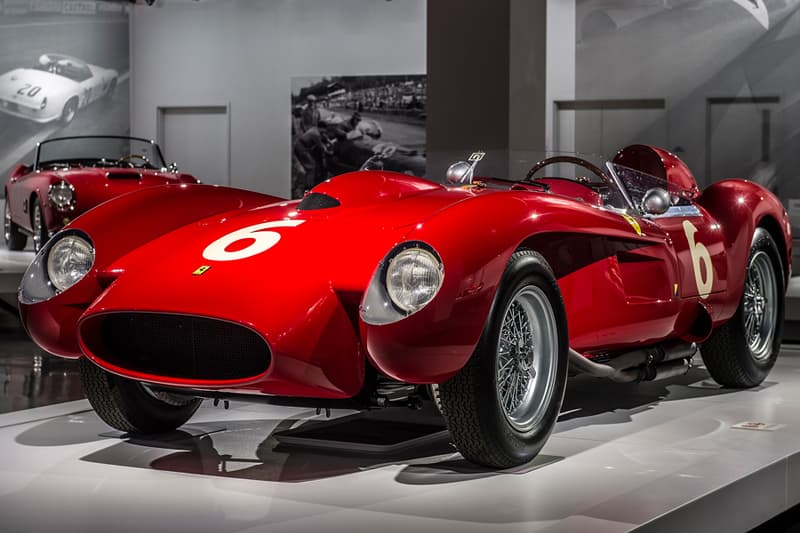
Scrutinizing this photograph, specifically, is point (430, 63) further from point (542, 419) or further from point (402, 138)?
point (402, 138)

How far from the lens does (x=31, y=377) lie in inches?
240

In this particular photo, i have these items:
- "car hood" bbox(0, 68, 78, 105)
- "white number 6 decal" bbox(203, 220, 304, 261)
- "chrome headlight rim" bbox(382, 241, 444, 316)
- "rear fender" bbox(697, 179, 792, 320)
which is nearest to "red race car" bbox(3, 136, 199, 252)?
"car hood" bbox(0, 68, 78, 105)

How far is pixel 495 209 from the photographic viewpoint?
11.3ft

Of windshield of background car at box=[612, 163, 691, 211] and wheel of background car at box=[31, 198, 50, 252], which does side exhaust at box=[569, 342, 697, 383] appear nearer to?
windshield of background car at box=[612, 163, 691, 211]

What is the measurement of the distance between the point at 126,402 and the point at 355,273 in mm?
1047

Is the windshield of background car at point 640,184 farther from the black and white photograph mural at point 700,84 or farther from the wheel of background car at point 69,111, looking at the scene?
the wheel of background car at point 69,111

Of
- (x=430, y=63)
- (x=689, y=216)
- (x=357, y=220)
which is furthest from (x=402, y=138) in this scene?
(x=357, y=220)

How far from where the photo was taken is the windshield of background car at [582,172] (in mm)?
4641

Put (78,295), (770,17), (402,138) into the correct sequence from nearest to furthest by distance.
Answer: (78,295), (770,17), (402,138)

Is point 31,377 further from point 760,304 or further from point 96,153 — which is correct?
point 96,153

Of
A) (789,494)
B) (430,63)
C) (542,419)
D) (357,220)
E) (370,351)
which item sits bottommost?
(789,494)

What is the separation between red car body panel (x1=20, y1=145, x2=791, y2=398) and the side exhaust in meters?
0.06

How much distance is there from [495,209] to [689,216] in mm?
1677

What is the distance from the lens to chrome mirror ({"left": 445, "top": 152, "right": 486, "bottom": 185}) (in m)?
4.45
